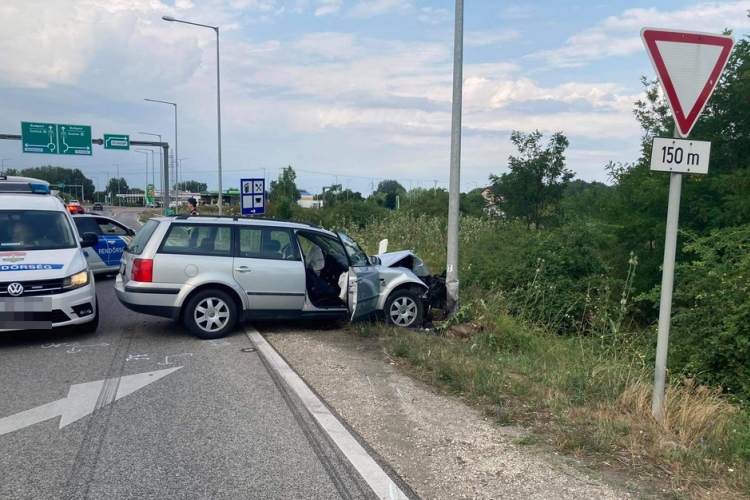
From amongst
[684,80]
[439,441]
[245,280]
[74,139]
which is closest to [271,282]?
[245,280]

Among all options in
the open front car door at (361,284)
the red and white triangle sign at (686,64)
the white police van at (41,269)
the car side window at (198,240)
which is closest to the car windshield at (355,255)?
the open front car door at (361,284)

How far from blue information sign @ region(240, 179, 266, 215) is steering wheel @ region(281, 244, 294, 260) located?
342 inches

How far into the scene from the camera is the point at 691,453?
4277 millimetres

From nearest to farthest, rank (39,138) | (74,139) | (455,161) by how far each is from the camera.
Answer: (455,161) → (39,138) → (74,139)

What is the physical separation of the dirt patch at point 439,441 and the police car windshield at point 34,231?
4.18 metres

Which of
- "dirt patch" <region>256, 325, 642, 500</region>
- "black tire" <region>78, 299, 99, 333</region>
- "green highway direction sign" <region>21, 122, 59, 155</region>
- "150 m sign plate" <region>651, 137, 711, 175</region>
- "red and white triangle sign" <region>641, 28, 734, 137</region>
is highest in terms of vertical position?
"green highway direction sign" <region>21, 122, 59, 155</region>

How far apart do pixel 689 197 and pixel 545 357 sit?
12578 mm

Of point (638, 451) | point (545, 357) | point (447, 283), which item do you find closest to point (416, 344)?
point (545, 357)

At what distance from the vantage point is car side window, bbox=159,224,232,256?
28.2 feet

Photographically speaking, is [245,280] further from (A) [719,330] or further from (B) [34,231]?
(A) [719,330]

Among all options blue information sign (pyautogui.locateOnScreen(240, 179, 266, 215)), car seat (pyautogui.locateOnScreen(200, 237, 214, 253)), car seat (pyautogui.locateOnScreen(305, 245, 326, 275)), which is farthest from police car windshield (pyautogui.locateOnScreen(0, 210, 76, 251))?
blue information sign (pyautogui.locateOnScreen(240, 179, 266, 215))

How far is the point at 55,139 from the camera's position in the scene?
3484 centimetres

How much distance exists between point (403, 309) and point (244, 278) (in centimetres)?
243

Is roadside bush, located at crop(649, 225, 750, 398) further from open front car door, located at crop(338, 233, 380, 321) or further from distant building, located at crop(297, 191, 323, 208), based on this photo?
distant building, located at crop(297, 191, 323, 208)
